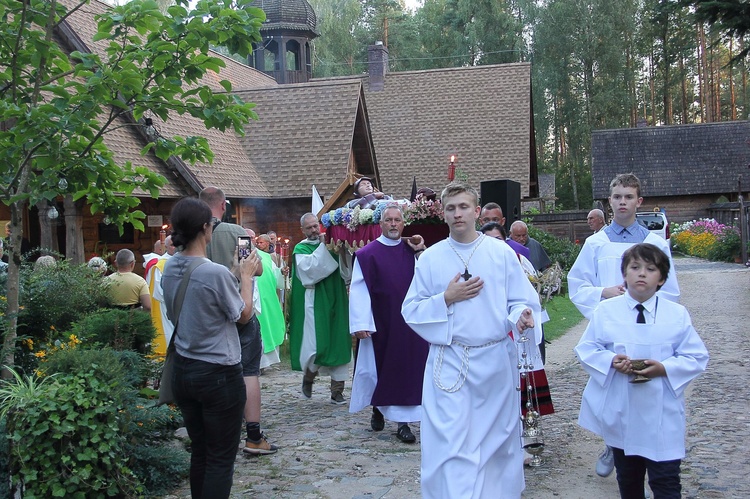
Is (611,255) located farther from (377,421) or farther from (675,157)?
(675,157)

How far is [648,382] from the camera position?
172 inches

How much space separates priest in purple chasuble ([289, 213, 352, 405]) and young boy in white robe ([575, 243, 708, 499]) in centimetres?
427

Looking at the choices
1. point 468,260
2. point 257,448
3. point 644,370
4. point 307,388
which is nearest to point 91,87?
point 468,260

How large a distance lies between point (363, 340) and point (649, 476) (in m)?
3.58

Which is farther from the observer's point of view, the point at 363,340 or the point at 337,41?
the point at 337,41

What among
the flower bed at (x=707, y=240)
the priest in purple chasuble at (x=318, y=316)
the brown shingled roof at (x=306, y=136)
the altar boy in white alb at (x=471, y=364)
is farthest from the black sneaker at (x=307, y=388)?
the flower bed at (x=707, y=240)

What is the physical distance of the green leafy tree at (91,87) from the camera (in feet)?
16.9

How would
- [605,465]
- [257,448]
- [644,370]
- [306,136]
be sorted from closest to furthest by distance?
[644,370] → [605,465] → [257,448] → [306,136]

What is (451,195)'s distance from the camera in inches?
189

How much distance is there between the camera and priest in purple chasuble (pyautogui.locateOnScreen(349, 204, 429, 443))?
7.12m

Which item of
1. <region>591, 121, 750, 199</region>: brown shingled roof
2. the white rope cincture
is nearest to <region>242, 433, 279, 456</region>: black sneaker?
the white rope cincture

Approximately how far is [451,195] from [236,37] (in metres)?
1.83

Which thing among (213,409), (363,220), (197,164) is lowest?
(213,409)

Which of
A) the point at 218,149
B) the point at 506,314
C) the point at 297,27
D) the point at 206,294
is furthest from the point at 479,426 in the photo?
the point at 297,27
